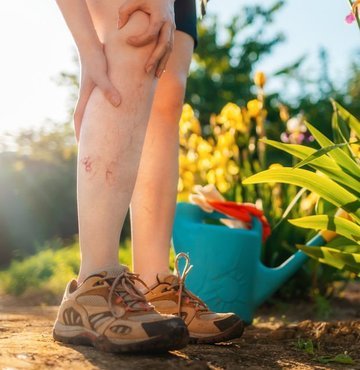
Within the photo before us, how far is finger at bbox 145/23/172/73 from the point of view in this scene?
4.58 feet

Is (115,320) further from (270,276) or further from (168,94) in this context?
(270,276)

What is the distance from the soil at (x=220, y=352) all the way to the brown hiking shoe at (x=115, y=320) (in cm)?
3

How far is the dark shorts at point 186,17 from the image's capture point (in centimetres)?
175

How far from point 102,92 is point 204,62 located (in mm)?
9547

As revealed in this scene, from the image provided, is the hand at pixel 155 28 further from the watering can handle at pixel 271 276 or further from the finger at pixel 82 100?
the watering can handle at pixel 271 276

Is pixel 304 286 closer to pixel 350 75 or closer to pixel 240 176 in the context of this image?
pixel 240 176

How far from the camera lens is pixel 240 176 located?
3.54 metres

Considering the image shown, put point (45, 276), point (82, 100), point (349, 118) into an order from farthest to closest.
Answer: point (45, 276)
point (349, 118)
point (82, 100)

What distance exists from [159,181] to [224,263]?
0.75 metres

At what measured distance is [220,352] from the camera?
152 centimetres

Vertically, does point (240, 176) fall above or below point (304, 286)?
above

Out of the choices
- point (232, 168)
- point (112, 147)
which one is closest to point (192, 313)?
point (112, 147)

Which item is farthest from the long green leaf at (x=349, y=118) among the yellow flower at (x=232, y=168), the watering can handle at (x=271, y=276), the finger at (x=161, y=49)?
the yellow flower at (x=232, y=168)

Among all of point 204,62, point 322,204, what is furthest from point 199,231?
point 204,62
